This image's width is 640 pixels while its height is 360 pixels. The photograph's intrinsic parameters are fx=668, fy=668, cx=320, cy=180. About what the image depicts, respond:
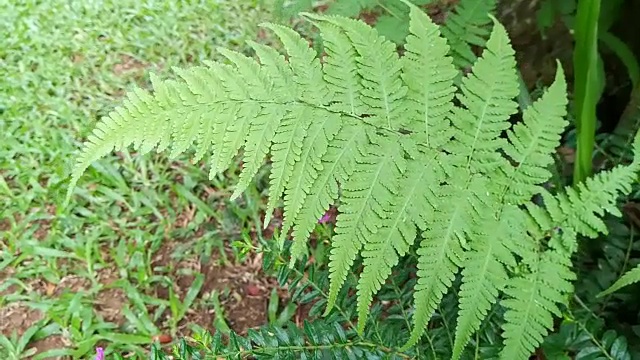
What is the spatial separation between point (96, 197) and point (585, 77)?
67.0 inches

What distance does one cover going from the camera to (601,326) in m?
1.21

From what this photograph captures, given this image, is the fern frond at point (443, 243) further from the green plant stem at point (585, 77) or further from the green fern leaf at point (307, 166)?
the green plant stem at point (585, 77)

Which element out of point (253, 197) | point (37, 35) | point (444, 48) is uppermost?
point (444, 48)

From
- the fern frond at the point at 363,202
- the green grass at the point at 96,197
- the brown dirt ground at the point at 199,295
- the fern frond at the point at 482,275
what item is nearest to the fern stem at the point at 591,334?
the fern frond at the point at 482,275

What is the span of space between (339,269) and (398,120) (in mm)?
Answer: 240

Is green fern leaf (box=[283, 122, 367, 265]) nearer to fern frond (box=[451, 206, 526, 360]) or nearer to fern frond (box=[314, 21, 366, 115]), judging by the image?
fern frond (box=[314, 21, 366, 115])

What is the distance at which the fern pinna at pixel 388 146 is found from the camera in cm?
94

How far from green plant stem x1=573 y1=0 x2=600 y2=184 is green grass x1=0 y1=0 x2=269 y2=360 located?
3.66 feet

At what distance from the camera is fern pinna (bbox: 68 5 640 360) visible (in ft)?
3.08

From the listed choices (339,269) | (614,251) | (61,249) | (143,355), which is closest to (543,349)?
(614,251)

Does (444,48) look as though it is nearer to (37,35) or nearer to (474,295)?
(474,295)

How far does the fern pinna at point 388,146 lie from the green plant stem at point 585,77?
0.54 ft

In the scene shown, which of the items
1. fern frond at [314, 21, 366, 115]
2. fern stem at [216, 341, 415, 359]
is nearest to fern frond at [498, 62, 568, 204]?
fern frond at [314, 21, 366, 115]

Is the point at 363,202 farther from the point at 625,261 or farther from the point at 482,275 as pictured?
the point at 625,261
